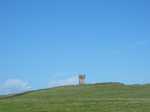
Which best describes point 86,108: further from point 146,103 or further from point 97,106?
point 146,103

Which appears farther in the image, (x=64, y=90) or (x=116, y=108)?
(x=64, y=90)

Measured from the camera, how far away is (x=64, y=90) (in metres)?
53.0

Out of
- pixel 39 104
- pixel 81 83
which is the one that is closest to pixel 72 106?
pixel 39 104

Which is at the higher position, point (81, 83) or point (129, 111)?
point (81, 83)

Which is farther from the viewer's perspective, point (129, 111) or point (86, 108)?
point (86, 108)

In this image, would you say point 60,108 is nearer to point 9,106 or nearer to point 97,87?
point 9,106

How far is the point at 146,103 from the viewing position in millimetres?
30328

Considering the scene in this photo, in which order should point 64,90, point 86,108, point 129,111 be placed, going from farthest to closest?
point 64,90 < point 86,108 < point 129,111

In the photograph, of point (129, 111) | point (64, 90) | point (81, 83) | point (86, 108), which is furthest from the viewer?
point (81, 83)

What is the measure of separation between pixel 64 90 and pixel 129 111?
2680 cm

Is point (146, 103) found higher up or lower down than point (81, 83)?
lower down

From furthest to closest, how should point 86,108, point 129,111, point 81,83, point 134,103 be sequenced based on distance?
point 81,83
point 134,103
point 86,108
point 129,111

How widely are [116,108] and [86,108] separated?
2.31m

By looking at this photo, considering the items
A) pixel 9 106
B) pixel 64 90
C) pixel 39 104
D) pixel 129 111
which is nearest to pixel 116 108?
pixel 129 111
